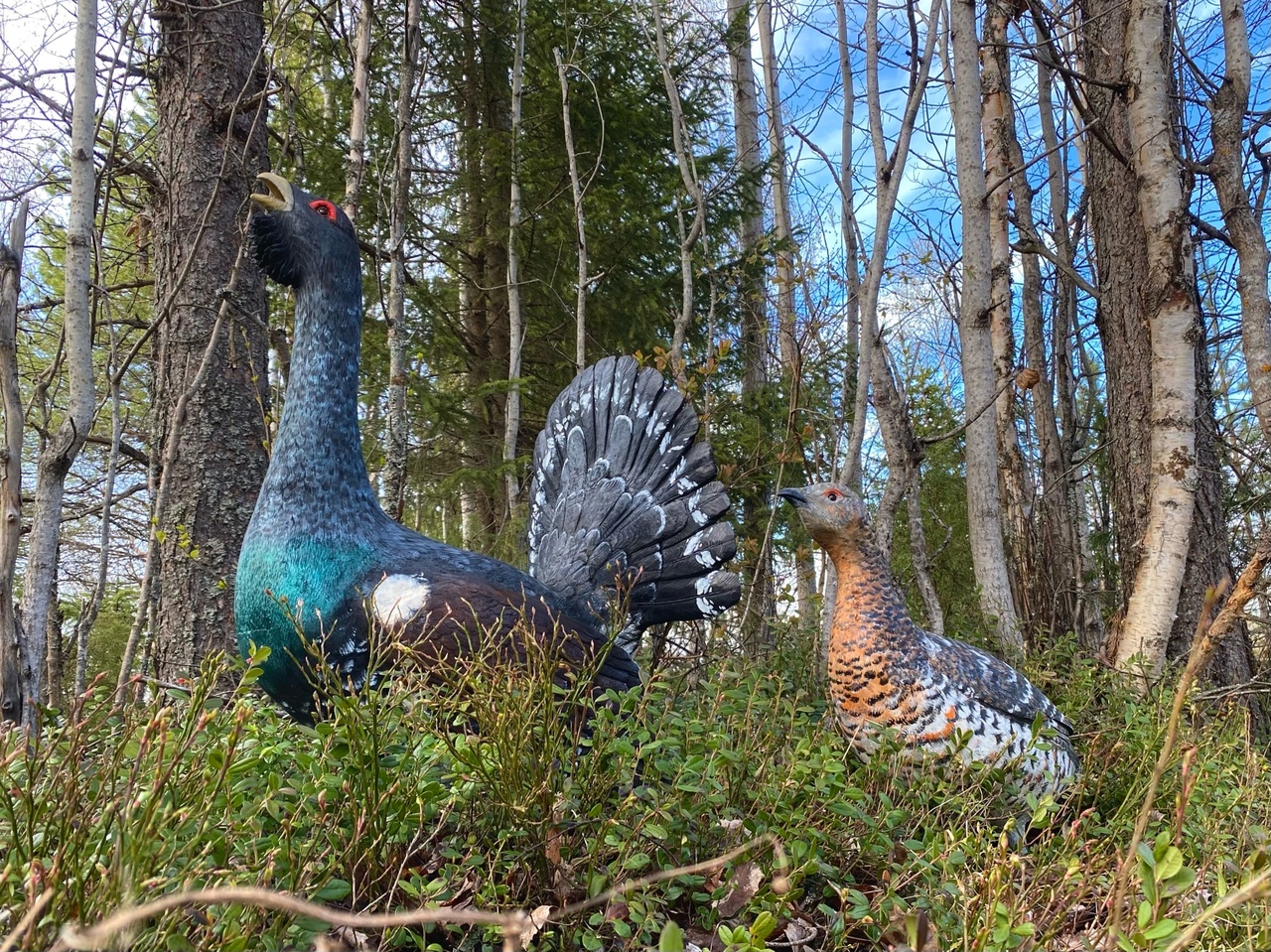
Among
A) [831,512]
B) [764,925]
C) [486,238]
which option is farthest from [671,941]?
[486,238]

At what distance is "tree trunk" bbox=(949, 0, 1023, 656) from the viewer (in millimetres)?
4867

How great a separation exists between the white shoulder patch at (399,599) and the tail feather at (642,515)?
92 centimetres

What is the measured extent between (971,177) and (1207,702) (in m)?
3.34

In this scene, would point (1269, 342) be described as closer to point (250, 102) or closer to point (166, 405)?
point (250, 102)

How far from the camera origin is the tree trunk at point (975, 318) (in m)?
4.87

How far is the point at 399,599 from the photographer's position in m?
2.32

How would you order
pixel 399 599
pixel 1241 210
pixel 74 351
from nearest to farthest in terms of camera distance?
pixel 399 599 → pixel 74 351 → pixel 1241 210

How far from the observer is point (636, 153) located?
730 cm

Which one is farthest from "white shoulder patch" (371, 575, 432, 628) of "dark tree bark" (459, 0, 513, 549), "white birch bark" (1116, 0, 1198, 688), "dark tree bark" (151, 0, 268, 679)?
"dark tree bark" (459, 0, 513, 549)

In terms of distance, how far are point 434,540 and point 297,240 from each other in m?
1.20

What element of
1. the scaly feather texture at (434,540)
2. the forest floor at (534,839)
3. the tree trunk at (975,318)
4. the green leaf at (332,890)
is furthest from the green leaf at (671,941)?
the tree trunk at (975,318)

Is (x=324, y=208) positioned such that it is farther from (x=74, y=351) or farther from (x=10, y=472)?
(x=10, y=472)

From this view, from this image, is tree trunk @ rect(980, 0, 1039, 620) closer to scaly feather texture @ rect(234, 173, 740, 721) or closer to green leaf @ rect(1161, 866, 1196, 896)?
scaly feather texture @ rect(234, 173, 740, 721)

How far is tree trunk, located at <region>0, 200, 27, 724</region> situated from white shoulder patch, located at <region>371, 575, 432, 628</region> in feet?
3.86
